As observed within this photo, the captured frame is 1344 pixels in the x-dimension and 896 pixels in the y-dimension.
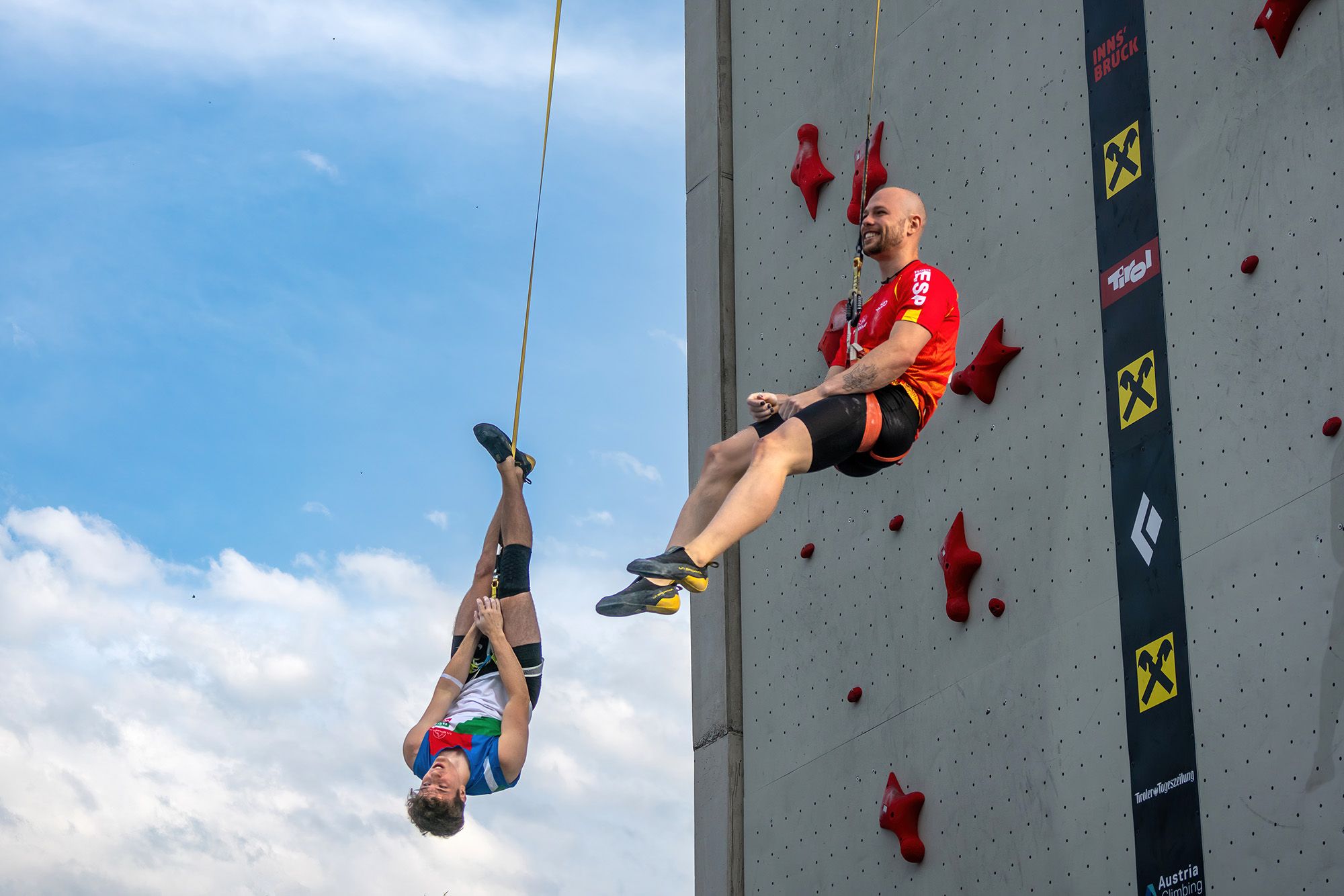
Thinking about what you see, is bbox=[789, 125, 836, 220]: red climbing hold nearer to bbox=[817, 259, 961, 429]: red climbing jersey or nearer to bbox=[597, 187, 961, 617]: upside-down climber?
bbox=[597, 187, 961, 617]: upside-down climber

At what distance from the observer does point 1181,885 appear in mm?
4812

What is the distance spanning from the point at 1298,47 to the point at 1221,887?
8.25ft

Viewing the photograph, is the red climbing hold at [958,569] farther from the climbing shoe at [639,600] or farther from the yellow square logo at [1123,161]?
the climbing shoe at [639,600]

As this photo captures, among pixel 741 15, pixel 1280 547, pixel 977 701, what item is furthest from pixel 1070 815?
pixel 741 15

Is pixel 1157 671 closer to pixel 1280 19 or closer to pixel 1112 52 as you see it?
pixel 1280 19

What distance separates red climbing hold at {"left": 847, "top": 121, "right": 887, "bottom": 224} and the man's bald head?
5.48 ft

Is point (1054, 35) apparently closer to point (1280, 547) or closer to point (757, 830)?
point (1280, 547)

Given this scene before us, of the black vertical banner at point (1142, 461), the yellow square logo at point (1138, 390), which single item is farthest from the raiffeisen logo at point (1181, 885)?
the yellow square logo at point (1138, 390)

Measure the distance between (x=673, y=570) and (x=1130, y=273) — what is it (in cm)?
211

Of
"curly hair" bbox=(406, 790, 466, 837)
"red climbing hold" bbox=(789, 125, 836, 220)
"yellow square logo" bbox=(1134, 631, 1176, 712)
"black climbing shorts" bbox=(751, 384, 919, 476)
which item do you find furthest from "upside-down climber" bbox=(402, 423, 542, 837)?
"yellow square logo" bbox=(1134, 631, 1176, 712)

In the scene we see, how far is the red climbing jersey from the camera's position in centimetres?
478

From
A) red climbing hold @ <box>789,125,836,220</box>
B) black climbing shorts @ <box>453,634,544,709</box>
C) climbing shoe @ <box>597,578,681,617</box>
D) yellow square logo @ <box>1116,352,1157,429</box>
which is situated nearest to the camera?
climbing shoe @ <box>597,578,681,617</box>

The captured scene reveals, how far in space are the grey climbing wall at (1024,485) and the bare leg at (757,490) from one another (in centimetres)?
132

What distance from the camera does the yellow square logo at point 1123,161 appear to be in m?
5.47
